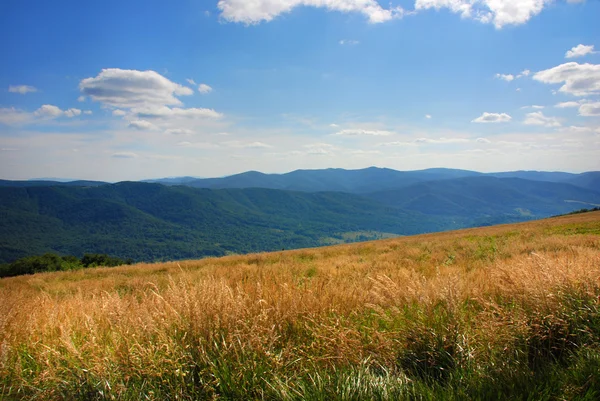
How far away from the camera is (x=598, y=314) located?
3.32 metres

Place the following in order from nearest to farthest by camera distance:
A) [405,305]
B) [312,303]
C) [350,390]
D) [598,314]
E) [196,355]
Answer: [350,390] < [196,355] < [598,314] < [312,303] < [405,305]

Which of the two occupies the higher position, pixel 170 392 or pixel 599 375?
pixel 599 375

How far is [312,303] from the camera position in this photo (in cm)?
390

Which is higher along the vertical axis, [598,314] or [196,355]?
[598,314]

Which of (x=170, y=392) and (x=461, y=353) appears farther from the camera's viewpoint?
(x=461, y=353)

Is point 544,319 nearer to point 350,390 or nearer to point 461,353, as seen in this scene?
point 461,353

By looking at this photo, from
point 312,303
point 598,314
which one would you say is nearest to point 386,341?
point 312,303

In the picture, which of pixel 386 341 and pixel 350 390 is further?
pixel 386 341

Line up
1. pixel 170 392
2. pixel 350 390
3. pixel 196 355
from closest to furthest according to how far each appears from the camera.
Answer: pixel 350 390, pixel 170 392, pixel 196 355

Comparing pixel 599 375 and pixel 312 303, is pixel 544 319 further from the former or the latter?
pixel 312 303

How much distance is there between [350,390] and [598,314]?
2948 millimetres

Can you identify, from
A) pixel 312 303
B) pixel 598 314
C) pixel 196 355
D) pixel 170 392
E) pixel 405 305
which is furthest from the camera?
pixel 405 305

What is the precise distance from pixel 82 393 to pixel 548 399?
147 inches

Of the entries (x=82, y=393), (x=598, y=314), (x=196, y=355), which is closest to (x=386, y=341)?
(x=196, y=355)
